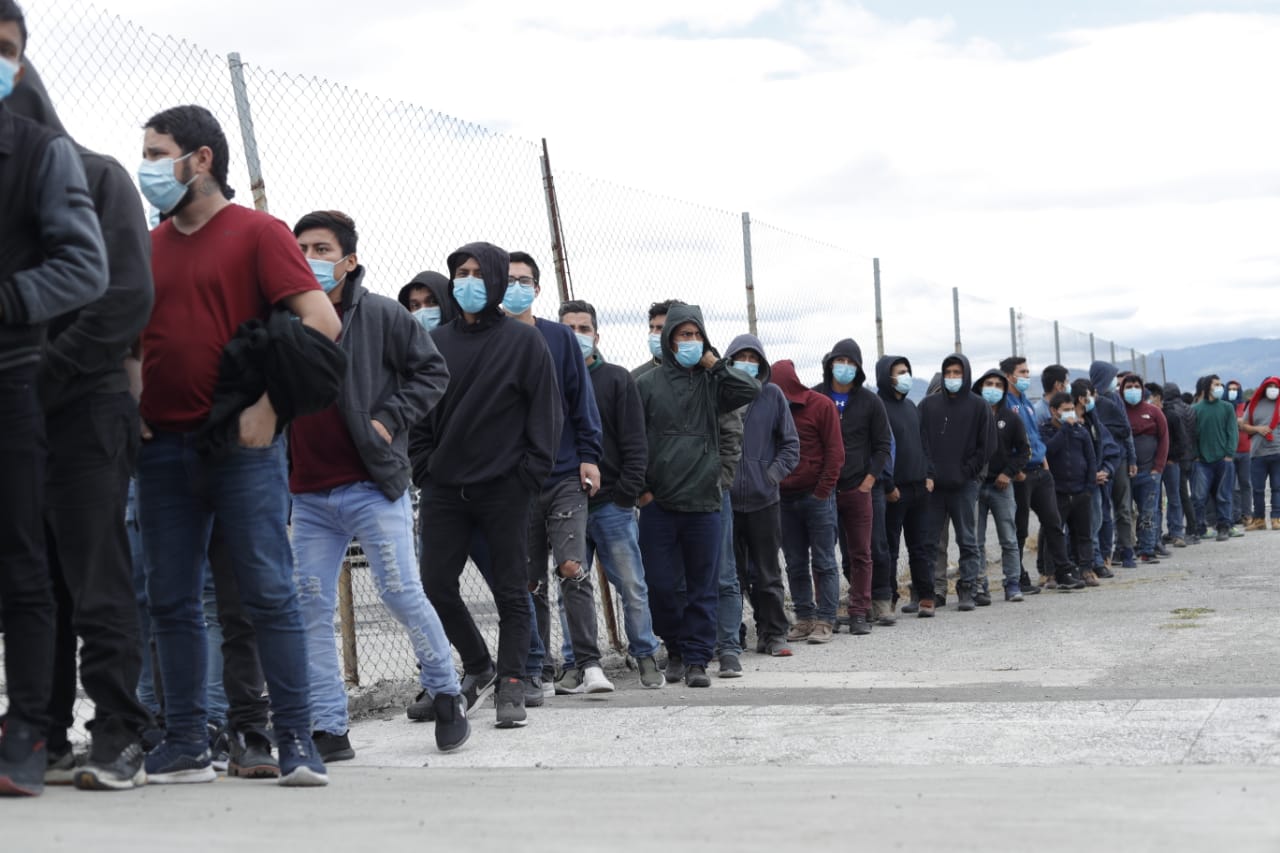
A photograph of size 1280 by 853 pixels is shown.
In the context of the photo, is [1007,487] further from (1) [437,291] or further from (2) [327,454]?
(2) [327,454]

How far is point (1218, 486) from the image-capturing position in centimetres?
1889

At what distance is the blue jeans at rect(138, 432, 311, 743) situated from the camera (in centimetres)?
474

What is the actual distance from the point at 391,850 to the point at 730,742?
2376 millimetres

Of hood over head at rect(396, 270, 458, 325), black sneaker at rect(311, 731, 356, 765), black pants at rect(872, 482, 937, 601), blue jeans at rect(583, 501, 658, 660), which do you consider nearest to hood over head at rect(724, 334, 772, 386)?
blue jeans at rect(583, 501, 658, 660)

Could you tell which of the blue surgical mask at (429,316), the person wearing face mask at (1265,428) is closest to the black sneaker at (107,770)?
the blue surgical mask at (429,316)

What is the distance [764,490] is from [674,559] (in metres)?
1.09

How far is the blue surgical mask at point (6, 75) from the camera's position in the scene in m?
4.17

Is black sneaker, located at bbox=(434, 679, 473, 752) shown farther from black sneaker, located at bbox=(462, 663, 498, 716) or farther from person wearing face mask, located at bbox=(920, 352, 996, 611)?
person wearing face mask, located at bbox=(920, 352, 996, 611)

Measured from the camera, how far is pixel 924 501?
11.9 metres

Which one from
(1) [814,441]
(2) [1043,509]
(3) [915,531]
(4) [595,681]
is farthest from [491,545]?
(2) [1043,509]

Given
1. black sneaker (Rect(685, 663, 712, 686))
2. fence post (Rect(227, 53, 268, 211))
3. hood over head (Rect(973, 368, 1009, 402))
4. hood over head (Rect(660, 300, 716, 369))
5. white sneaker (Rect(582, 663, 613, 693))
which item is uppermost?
fence post (Rect(227, 53, 268, 211))

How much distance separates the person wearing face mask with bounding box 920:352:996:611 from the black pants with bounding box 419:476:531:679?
6018 millimetres

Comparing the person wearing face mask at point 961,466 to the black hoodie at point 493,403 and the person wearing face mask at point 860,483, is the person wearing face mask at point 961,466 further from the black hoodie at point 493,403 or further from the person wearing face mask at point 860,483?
the black hoodie at point 493,403

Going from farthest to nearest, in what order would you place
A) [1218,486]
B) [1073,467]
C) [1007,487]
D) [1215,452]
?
[1218,486] < [1215,452] < [1073,467] < [1007,487]
